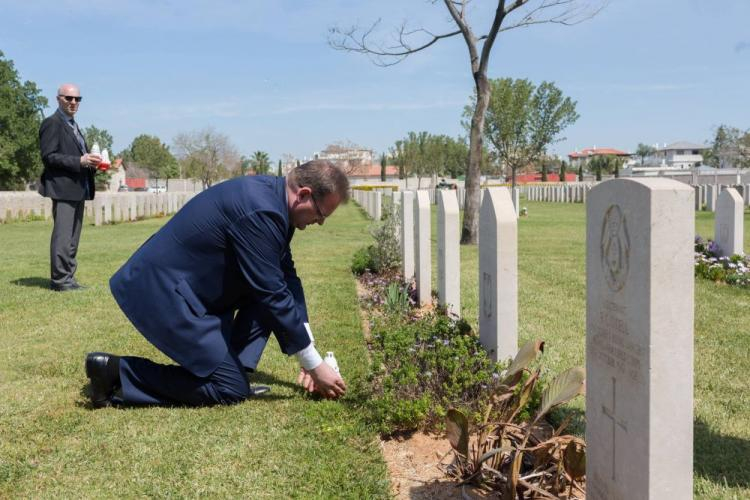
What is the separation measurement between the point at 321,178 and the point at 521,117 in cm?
4843

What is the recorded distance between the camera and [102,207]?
84.3ft

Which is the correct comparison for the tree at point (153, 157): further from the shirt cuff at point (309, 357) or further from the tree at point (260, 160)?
the shirt cuff at point (309, 357)

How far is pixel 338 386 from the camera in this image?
437 cm

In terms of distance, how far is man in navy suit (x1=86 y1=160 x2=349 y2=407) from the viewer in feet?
13.0

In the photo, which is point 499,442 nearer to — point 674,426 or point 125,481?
point 674,426

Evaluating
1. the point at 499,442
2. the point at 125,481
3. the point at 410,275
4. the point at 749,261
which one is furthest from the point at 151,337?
the point at 749,261

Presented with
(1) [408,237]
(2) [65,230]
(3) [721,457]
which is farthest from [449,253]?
(2) [65,230]

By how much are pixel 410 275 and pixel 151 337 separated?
512cm

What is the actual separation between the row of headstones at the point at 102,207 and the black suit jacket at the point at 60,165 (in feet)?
57.0

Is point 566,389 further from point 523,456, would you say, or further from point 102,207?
point 102,207

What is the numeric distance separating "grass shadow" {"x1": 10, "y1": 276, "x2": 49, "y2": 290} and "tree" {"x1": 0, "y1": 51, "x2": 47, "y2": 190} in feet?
155

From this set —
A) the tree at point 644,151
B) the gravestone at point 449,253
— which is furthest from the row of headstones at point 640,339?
the tree at point 644,151

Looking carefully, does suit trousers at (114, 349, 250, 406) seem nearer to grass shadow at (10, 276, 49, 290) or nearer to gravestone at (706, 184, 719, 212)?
grass shadow at (10, 276, 49, 290)

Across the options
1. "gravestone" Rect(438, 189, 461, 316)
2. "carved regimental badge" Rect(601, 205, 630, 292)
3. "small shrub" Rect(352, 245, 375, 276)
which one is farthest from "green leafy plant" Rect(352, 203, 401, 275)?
"carved regimental badge" Rect(601, 205, 630, 292)
